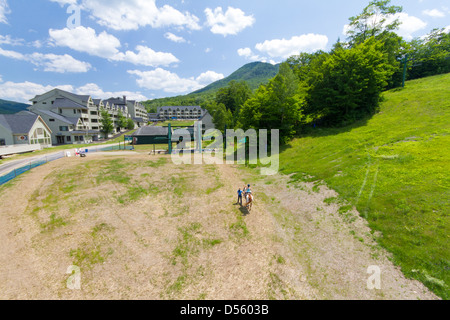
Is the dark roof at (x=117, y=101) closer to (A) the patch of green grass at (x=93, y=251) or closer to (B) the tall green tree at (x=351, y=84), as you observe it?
(B) the tall green tree at (x=351, y=84)

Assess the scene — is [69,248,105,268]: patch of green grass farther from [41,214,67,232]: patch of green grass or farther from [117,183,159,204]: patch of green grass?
[117,183,159,204]: patch of green grass

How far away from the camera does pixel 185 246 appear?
10453 mm

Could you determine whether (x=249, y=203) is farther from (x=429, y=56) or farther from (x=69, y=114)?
(x=69, y=114)

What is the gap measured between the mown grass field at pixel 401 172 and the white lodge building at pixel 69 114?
62410 mm

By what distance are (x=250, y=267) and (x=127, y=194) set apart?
13807 mm

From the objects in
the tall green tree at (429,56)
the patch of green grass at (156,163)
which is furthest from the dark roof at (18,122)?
the tall green tree at (429,56)

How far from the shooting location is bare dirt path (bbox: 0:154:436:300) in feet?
25.1

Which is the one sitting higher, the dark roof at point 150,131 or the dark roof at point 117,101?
the dark roof at point 117,101

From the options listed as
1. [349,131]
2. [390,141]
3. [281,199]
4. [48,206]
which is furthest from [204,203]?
[349,131]

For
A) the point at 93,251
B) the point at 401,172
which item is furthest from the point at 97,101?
the point at 401,172

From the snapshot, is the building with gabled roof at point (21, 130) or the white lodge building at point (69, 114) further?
the white lodge building at point (69, 114)

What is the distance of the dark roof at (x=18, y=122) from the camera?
→ 38281 millimetres

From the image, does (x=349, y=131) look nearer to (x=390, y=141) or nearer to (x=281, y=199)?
(x=390, y=141)

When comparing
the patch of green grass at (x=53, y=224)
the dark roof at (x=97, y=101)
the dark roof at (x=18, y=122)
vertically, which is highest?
the dark roof at (x=97, y=101)
